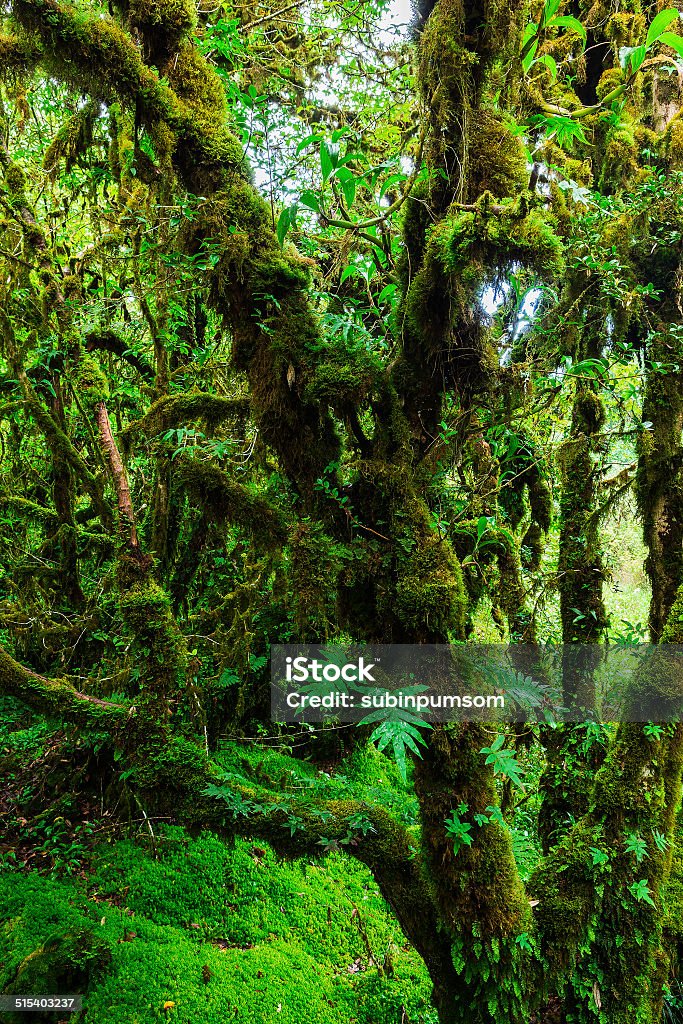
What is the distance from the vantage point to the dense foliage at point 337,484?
264 cm

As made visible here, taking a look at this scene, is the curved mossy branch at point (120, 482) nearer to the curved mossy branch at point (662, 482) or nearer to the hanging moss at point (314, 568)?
the hanging moss at point (314, 568)

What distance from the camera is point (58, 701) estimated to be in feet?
9.71

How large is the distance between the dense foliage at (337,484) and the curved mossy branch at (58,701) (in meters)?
0.02

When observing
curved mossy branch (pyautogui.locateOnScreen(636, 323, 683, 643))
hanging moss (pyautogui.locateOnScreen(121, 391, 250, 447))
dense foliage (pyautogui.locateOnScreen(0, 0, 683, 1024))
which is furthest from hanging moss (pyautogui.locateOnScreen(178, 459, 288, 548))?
curved mossy branch (pyautogui.locateOnScreen(636, 323, 683, 643))

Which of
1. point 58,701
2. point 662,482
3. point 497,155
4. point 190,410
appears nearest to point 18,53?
point 190,410

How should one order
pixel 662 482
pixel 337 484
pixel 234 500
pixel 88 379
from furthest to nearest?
1. pixel 88 379
2. pixel 662 482
3. pixel 234 500
4. pixel 337 484

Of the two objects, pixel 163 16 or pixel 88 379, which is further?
pixel 88 379

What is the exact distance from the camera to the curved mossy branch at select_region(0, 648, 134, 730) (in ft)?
9.64

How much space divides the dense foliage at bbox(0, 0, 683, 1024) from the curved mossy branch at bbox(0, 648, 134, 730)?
2 cm

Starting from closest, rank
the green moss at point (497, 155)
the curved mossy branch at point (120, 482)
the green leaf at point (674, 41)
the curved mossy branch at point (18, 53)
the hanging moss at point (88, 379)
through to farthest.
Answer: the green leaf at point (674, 41) < the green moss at point (497, 155) < the curved mossy branch at point (18, 53) < the curved mossy branch at point (120, 482) < the hanging moss at point (88, 379)

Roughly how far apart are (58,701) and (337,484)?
1.78 m

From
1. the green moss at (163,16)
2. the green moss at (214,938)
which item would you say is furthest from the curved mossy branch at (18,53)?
the green moss at (214,938)

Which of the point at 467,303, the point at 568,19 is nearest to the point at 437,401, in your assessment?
the point at 467,303

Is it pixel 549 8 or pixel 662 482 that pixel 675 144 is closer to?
pixel 662 482
